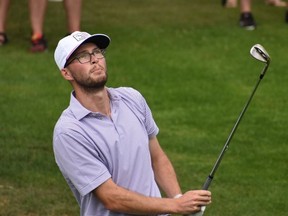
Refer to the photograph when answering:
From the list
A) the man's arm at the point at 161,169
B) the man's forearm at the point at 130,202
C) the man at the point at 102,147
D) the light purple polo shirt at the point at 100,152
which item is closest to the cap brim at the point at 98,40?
the man at the point at 102,147

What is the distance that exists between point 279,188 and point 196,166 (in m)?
0.80

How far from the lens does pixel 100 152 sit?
5203 millimetres

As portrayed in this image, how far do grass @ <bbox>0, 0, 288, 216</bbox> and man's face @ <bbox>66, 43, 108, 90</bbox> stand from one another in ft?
7.42

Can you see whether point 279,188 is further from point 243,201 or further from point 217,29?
point 217,29

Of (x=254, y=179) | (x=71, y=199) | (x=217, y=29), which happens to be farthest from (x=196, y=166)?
(x=217, y=29)

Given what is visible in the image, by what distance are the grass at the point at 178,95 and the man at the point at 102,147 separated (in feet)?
7.07

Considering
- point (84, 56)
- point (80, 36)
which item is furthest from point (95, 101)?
point (80, 36)

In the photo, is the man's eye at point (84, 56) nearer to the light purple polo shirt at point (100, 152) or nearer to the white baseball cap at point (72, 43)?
the white baseball cap at point (72, 43)

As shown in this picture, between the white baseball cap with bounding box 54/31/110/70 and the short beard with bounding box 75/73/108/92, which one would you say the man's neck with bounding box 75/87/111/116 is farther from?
the white baseball cap with bounding box 54/31/110/70

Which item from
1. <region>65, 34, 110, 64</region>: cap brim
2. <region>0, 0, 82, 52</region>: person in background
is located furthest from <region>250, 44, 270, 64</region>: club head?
<region>0, 0, 82, 52</region>: person in background

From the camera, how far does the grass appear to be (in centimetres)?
787

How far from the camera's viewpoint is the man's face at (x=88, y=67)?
5.24 m

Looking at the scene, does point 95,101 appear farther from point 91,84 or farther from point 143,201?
point 143,201

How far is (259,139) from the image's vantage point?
9094 mm
